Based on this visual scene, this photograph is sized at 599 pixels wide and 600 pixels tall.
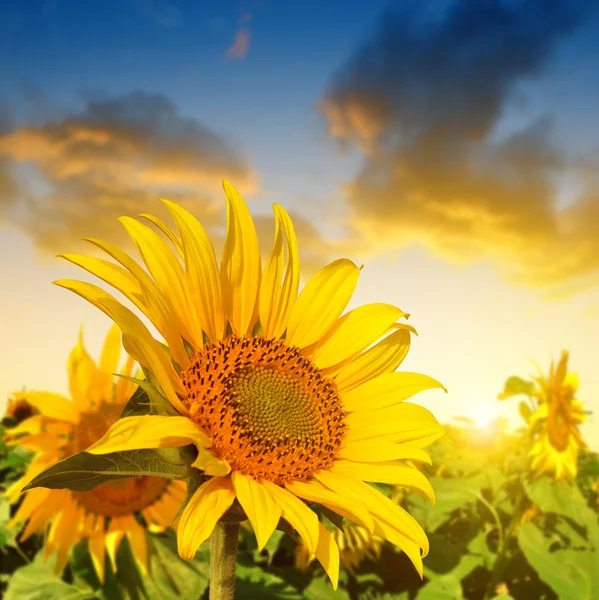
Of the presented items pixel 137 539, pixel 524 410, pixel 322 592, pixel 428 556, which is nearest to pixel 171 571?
pixel 137 539

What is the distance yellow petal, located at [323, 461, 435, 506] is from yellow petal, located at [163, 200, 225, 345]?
0.45 metres

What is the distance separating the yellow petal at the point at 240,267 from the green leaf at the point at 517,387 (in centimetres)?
342

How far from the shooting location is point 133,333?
134 cm

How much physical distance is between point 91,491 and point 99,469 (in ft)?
5.54

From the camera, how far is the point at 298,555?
141 inches

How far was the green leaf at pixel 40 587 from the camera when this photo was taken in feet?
10.6

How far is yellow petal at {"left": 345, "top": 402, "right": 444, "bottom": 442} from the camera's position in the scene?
68.0 inches

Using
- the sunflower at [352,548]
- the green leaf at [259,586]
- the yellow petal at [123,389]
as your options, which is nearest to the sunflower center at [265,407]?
the yellow petal at [123,389]

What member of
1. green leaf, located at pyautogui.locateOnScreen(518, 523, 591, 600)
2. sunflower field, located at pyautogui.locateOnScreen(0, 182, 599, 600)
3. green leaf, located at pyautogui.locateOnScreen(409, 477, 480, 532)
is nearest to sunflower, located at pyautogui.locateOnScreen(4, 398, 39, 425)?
sunflower field, located at pyautogui.locateOnScreen(0, 182, 599, 600)

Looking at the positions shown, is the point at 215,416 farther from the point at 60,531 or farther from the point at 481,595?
the point at 481,595

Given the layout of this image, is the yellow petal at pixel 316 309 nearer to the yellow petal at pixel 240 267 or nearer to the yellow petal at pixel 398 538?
the yellow petal at pixel 240 267

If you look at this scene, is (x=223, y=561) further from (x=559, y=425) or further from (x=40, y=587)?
(x=559, y=425)

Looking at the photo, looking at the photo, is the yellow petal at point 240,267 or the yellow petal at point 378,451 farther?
the yellow petal at point 240,267

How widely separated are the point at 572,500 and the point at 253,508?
3.54 m
